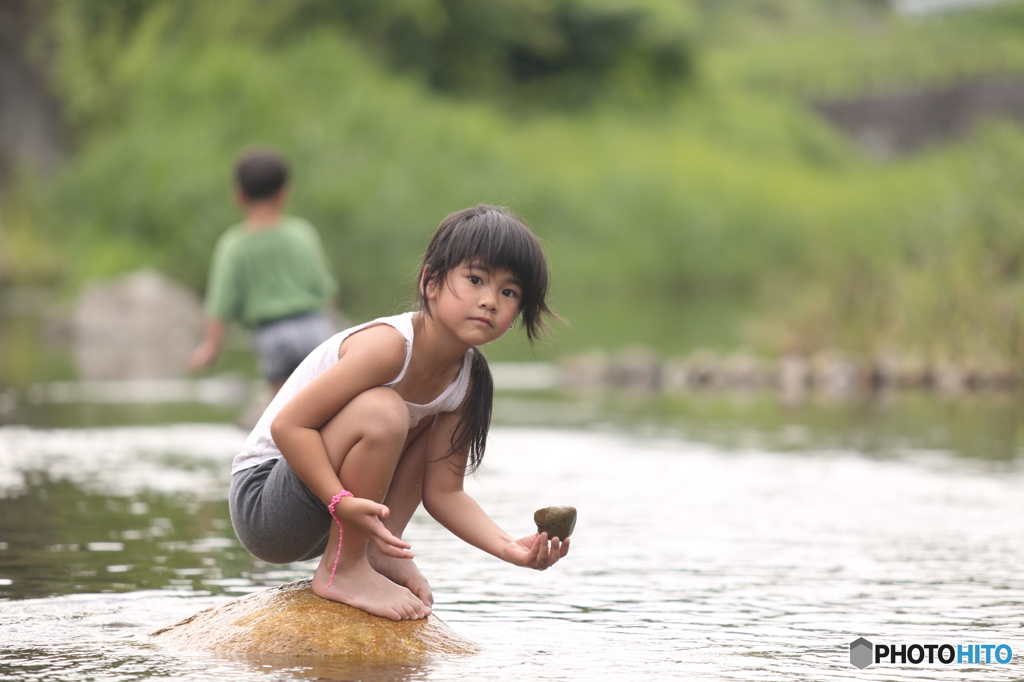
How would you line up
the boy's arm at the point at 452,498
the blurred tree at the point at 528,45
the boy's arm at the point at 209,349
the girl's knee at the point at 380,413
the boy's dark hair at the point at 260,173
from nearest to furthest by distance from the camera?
the girl's knee at the point at 380,413 → the boy's arm at the point at 452,498 → the boy's arm at the point at 209,349 → the boy's dark hair at the point at 260,173 → the blurred tree at the point at 528,45

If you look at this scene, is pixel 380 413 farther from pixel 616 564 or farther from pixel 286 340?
pixel 286 340

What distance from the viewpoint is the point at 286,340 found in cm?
740

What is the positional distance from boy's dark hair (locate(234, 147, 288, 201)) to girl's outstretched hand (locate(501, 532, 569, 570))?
158 inches

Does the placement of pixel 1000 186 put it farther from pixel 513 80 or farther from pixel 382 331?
pixel 513 80

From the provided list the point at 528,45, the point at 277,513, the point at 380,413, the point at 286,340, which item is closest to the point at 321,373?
the point at 380,413

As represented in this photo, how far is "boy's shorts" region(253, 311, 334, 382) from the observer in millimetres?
7375

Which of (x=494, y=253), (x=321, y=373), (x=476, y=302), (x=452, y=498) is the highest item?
(x=494, y=253)

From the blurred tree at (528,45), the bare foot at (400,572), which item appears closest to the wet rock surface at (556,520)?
the bare foot at (400,572)

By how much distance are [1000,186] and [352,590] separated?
31.7 ft

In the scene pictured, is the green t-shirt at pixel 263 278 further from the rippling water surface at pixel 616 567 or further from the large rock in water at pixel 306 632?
the large rock in water at pixel 306 632

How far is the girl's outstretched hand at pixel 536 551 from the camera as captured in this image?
3508 millimetres

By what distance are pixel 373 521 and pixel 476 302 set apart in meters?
0.56

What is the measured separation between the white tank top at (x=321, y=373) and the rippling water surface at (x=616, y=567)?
53 centimetres

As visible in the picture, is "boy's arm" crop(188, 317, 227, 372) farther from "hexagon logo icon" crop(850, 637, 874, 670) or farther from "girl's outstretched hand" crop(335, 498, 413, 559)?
"hexagon logo icon" crop(850, 637, 874, 670)
